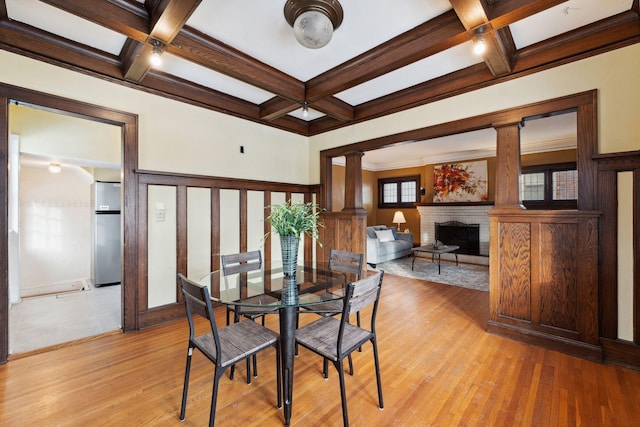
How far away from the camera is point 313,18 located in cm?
188

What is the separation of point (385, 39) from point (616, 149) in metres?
2.08

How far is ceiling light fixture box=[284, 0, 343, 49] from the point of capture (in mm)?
1851

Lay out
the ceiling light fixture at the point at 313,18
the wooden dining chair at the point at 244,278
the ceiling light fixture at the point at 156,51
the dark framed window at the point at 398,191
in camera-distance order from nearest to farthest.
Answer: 1. the ceiling light fixture at the point at 313,18
2. the wooden dining chair at the point at 244,278
3. the ceiling light fixture at the point at 156,51
4. the dark framed window at the point at 398,191

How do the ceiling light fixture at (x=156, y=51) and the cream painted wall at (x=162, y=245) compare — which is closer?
the ceiling light fixture at (x=156, y=51)

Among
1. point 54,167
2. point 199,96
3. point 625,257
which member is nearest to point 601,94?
point 625,257

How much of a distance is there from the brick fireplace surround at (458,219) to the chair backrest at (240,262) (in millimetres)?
5635

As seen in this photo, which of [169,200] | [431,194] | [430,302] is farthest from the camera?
[431,194]

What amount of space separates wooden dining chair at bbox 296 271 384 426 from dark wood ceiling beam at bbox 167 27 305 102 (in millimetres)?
2200

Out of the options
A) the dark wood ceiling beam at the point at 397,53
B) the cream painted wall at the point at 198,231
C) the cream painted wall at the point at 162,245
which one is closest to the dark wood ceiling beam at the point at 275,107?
the dark wood ceiling beam at the point at 397,53

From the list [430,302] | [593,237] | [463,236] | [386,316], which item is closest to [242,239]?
[386,316]

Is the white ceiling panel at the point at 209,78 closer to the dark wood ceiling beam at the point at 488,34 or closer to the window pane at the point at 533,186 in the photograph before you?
the dark wood ceiling beam at the point at 488,34

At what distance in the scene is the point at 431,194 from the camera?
7.48m

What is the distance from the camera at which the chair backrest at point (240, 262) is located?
2.51 metres

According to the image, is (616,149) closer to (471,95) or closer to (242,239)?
(471,95)
